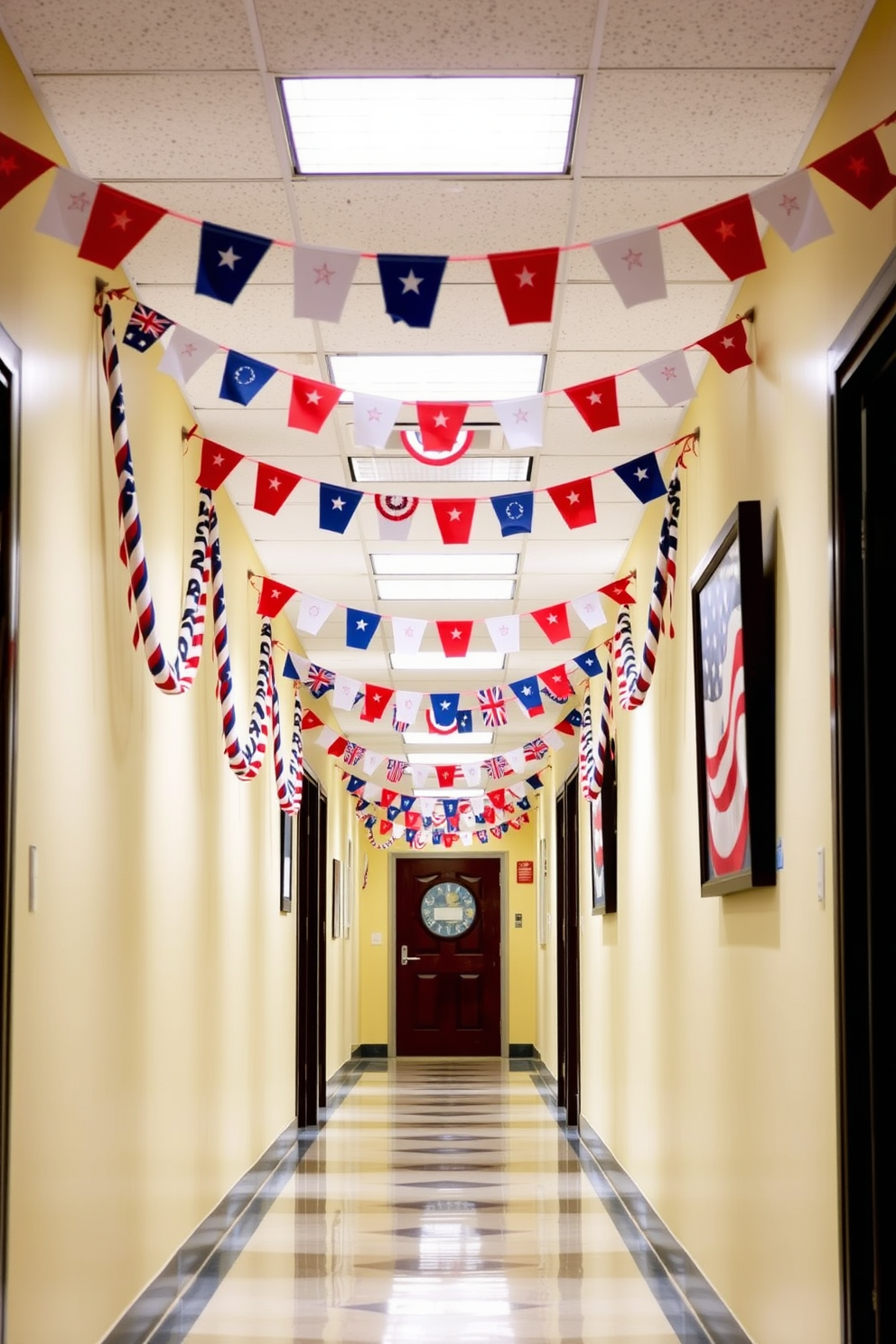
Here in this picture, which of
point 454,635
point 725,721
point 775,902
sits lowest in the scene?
point 775,902

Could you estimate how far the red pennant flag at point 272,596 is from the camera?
5.86 m

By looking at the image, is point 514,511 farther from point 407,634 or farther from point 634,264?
point 634,264

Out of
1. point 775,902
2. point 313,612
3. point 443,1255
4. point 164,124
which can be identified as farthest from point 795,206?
point 443,1255

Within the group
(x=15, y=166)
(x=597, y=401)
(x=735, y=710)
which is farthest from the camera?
(x=735, y=710)

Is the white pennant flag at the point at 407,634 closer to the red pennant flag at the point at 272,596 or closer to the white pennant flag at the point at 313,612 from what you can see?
the white pennant flag at the point at 313,612

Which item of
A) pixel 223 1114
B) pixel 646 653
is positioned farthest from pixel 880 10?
pixel 223 1114

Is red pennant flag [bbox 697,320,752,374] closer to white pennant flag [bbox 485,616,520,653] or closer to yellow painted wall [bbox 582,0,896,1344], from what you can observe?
yellow painted wall [bbox 582,0,896,1344]

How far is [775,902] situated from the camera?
3680mm

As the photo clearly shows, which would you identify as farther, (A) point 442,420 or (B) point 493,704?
(B) point 493,704

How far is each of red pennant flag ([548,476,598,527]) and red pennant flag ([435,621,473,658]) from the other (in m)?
1.41

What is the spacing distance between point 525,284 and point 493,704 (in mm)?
5224

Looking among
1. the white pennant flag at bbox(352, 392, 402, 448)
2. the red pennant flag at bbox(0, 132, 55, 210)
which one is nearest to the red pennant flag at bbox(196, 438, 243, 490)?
the white pennant flag at bbox(352, 392, 402, 448)

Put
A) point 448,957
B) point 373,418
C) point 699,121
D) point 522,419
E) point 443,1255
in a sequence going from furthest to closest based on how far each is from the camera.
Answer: point 448,957, point 443,1255, point 522,419, point 373,418, point 699,121

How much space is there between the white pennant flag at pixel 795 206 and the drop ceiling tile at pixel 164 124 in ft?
3.74
